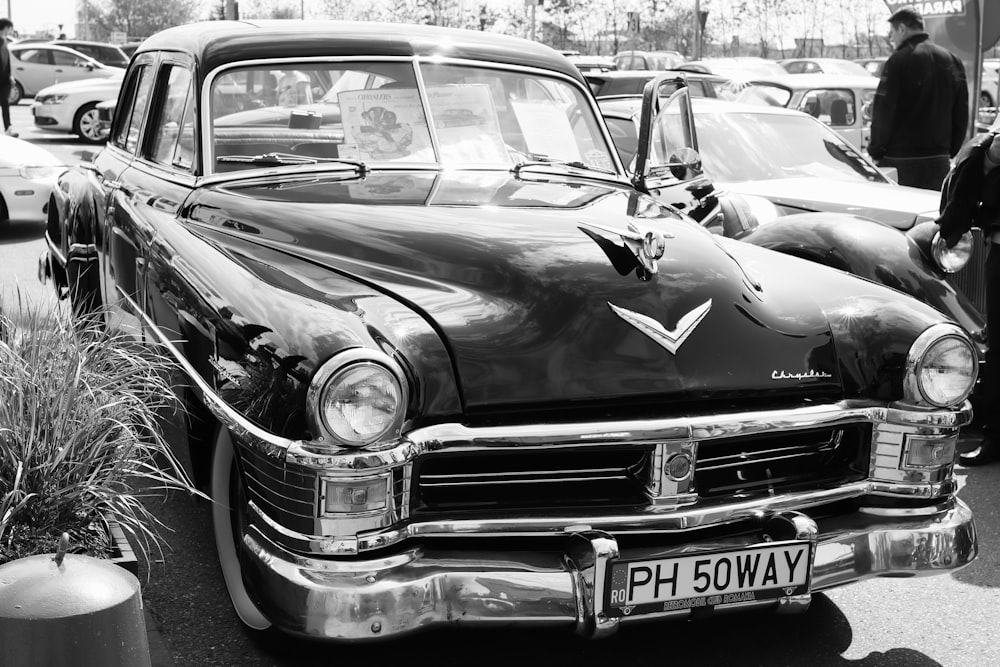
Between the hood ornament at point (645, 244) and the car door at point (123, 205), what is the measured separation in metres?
1.82

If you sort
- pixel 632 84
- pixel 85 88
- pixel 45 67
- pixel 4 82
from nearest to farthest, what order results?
pixel 632 84 < pixel 4 82 < pixel 85 88 < pixel 45 67

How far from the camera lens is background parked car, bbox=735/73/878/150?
470 inches

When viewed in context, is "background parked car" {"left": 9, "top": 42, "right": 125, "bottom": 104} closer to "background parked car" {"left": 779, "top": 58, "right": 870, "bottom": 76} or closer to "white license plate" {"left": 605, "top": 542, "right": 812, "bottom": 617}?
"background parked car" {"left": 779, "top": 58, "right": 870, "bottom": 76}

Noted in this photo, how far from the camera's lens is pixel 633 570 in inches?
113

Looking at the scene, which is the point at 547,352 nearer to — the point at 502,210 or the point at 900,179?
the point at 502,210

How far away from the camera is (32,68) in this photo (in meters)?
25.9

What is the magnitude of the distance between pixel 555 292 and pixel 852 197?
4091 mm

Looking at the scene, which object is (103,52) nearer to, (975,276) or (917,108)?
(917,108)

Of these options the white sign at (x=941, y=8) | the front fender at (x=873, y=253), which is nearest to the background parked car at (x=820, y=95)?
the white sign at (x=941, y=8)

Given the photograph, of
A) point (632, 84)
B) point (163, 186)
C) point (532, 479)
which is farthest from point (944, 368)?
point (632, 84)

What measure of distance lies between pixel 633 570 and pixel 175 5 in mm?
71912

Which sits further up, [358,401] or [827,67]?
[827,67]

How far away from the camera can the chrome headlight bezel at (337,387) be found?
2.73 metres

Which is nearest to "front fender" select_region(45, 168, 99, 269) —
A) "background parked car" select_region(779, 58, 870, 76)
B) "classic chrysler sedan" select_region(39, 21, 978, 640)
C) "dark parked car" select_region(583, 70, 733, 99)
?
"classic chrysler sedan" select_region(39, 21, 978, 640)
